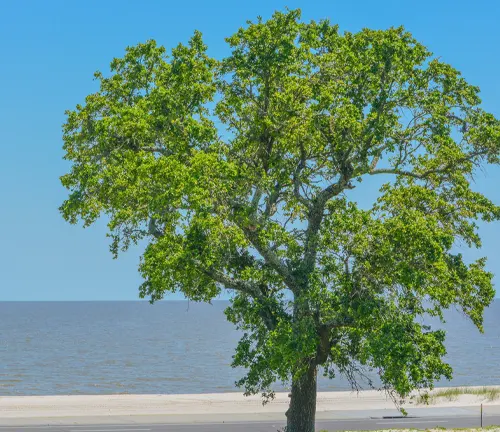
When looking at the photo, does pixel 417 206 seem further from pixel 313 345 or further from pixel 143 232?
pixel 143 232

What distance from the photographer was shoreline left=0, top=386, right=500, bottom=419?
141ft

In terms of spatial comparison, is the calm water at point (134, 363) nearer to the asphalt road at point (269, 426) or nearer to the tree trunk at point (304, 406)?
the asphalt road at point (269, 426)

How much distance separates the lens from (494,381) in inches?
3034

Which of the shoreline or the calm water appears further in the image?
the calm water

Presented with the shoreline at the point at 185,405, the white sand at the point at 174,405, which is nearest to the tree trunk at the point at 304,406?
the shoreline at the point at 185,405

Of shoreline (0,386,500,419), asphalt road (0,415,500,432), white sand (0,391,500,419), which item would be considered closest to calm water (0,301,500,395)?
asphalt road (0,415,500,432)

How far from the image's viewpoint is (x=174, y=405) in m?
47.0

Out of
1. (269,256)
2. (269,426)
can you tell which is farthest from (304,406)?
(269,426)

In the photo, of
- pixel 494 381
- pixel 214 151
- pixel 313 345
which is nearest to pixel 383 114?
pixel 214 151

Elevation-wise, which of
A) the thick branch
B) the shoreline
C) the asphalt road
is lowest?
the asphalt road

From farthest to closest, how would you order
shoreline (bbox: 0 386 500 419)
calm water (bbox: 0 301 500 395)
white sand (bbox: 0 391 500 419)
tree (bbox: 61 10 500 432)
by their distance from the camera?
calm water (bbox: 0 301 500 395) → white sand (bbox: 0 391 500 419) → shoreline (bbox: 0 386 500 419) → tree (bbox: 61 10 500 432)

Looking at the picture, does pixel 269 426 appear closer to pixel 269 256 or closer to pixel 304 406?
pixel 304 406

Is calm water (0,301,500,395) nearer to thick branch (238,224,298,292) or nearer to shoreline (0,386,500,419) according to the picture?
shoreline (0,386,500,419)

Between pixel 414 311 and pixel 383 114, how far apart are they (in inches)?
222
